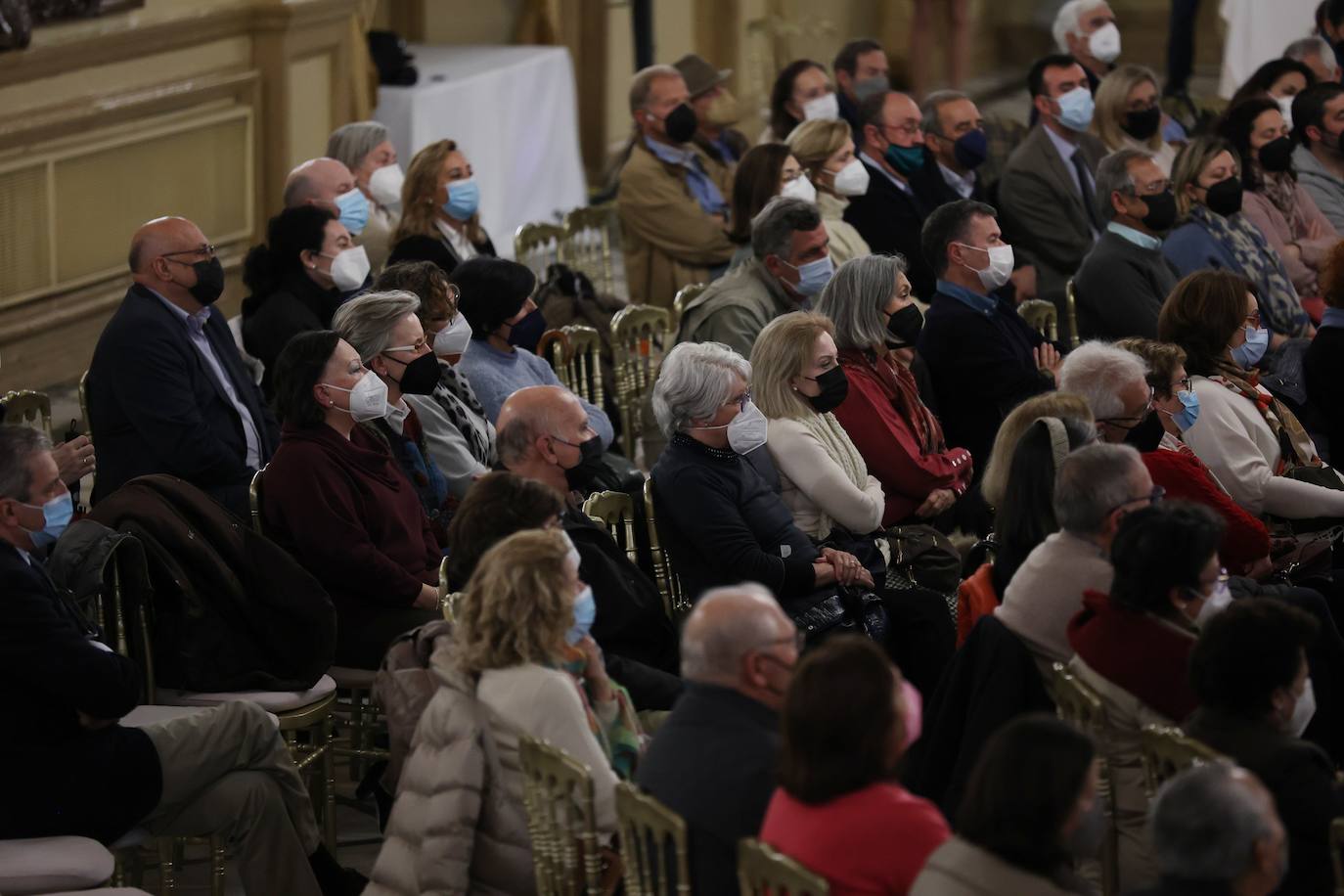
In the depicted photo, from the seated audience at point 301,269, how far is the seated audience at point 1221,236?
2.75 metres

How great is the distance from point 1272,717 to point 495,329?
2789mm

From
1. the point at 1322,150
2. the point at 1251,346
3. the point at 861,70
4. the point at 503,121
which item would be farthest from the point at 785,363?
the point at 503,121

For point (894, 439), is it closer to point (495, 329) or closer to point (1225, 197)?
point (495, 329)

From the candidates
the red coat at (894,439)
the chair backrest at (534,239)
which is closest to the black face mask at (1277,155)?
the chair backrest at (534,239)

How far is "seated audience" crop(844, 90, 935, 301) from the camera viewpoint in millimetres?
7363

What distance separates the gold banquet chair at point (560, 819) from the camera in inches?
128

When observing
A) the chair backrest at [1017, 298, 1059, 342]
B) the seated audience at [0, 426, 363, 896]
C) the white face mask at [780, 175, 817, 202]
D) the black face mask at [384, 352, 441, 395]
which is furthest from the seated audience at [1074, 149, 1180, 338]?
the seated audience at [0, 426, 363, 896]

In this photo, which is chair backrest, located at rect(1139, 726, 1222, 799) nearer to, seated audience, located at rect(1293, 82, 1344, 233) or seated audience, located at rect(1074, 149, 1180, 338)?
seated audience, located at rect(1074, 149, 1180, 338)

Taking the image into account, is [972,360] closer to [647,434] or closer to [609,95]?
[647,434]

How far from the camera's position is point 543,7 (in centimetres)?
1073

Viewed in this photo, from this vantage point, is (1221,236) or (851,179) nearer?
(1221,236)

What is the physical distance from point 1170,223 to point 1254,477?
5.51 feet

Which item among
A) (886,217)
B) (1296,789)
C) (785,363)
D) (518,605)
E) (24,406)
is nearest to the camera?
(1296,789)

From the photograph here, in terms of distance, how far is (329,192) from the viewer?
642cm
